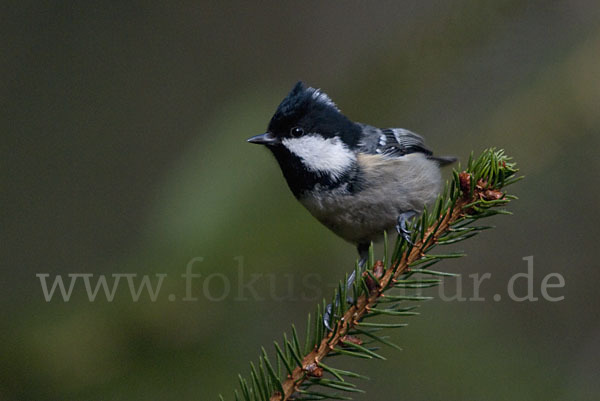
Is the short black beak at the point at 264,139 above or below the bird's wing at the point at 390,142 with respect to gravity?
below

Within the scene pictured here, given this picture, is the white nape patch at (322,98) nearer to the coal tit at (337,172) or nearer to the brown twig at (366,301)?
the coal tit at (337,172)

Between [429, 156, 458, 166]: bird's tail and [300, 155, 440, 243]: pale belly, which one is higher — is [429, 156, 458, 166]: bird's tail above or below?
above

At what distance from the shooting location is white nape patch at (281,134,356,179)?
9.03 feet

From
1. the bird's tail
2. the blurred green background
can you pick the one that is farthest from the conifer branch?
the bird's tail

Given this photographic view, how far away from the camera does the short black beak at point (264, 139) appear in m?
2.64

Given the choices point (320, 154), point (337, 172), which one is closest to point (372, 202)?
point (337, 172)

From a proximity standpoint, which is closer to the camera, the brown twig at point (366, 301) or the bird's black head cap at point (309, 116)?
the brown twig at point (366, 301)

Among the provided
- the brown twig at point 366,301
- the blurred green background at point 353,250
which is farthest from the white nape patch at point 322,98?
the brown twig at point 366,301

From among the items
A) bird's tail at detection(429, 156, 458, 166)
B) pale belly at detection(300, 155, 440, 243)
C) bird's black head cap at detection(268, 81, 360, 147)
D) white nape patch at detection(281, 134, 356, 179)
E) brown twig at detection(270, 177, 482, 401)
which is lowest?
brown twig at detection(270, 177, 482, 401)

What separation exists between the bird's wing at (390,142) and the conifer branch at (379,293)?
2.95 ft

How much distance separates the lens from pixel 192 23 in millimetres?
5871

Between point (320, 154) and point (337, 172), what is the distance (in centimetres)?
11

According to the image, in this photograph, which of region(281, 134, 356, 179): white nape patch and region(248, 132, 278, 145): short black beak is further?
region(281, 134, 356, 179): white nape patch

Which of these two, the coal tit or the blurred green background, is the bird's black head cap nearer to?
the coal tit
